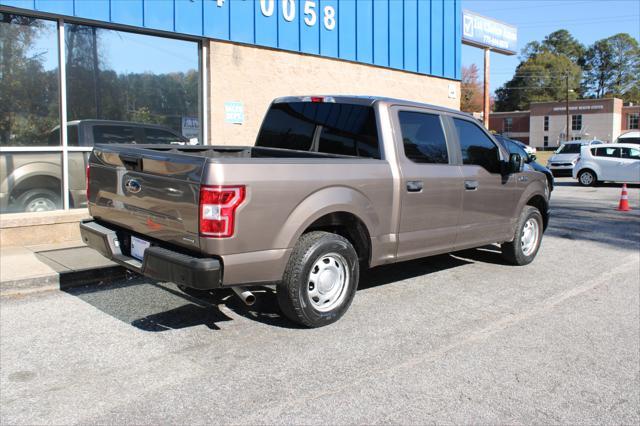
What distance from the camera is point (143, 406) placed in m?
3.50

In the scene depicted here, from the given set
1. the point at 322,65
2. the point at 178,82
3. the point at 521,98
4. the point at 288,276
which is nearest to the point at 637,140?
the point at 322,65

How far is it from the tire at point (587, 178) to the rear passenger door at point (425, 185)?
1775 cm

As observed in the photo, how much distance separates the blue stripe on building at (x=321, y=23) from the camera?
844 centimetres

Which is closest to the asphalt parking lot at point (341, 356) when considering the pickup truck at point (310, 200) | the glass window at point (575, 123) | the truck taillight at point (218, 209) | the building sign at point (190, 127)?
the pickup truck at point (310, 200)

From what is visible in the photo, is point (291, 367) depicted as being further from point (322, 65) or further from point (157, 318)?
point (322, 65)

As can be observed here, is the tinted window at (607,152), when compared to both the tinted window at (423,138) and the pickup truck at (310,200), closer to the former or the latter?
the pickup truck at (310,200)

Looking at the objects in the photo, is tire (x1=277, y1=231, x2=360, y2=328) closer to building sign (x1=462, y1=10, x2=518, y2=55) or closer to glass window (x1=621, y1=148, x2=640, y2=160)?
building sign (x1=462, y1=10, x2=518, y2=55)

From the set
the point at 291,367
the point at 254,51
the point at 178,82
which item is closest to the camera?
the point at 291,367

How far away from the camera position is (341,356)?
14.1ft

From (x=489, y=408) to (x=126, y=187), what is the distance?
3206 mm

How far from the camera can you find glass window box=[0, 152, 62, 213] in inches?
302

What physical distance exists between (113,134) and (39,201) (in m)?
1.42

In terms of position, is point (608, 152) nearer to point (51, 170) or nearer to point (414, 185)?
point (414, 185)

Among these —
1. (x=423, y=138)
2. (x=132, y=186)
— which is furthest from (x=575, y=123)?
(x=132, y=186)
